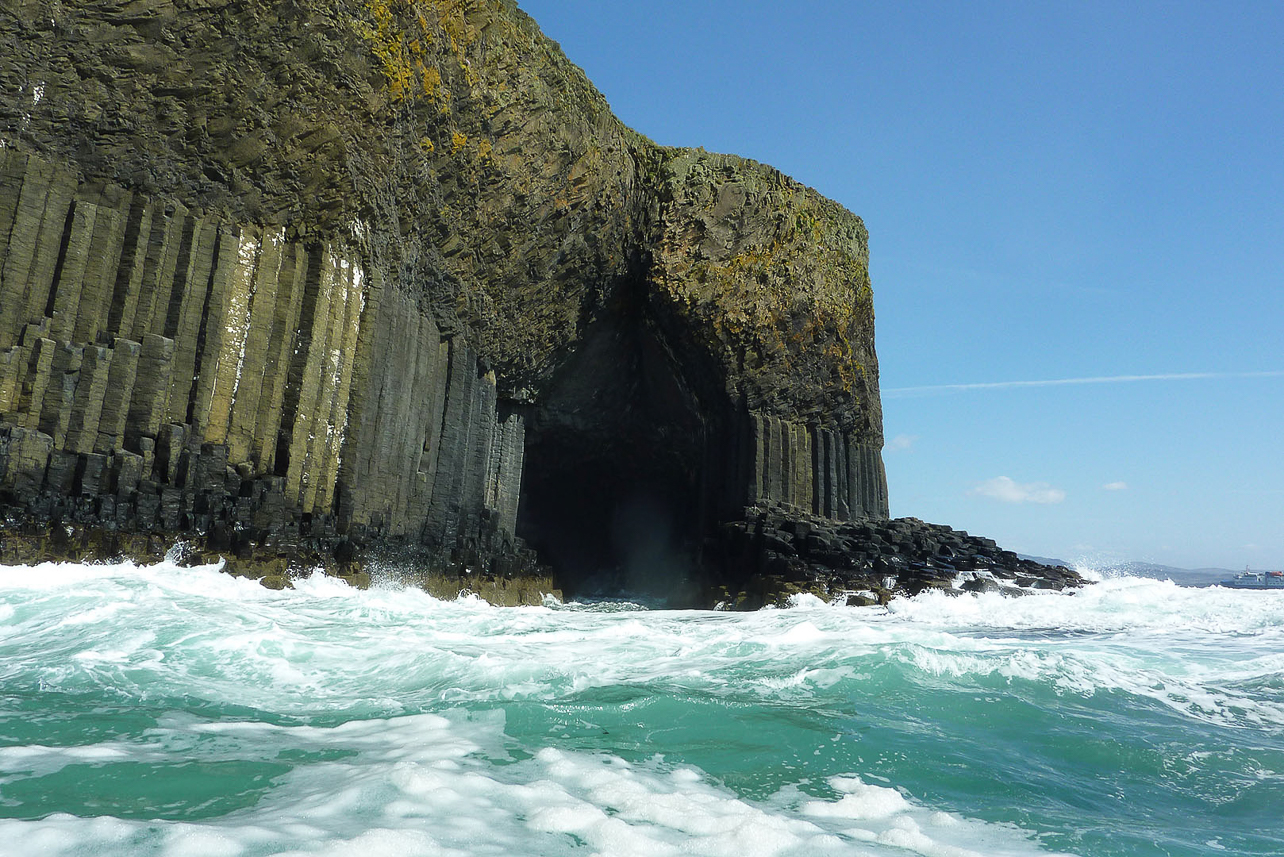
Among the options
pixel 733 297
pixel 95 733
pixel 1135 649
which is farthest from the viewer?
pixel 733 297

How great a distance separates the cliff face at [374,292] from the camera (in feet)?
31.7

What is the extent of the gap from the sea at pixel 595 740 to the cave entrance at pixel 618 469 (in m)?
13.1

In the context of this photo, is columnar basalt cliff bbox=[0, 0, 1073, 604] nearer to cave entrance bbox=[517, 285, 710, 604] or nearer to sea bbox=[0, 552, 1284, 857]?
cave entrance bbox=[517, 285, 710, 604]

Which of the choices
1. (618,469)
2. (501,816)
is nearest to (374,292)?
(501,816)

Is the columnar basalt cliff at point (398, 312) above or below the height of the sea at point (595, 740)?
above

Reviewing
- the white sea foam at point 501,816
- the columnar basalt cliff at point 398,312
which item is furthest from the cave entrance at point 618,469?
the white sea foam at point 501,816

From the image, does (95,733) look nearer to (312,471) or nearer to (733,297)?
(312,471)

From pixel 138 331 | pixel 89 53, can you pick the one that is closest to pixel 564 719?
Answer: pixel 138 331

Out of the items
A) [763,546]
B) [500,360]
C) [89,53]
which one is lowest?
[763,546]

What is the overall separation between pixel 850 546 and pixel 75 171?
48.3ft

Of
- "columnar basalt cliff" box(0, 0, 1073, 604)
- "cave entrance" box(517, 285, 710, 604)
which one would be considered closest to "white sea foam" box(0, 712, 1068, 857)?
"columnar basalt cliff" box(0, 0, 1073, 604)

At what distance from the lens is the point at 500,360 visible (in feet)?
58.2

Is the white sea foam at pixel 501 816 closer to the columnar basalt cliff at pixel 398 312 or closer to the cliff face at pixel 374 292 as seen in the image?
the columnar basalt cliff at pixel 398 312

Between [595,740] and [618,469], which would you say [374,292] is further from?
[618,469]
